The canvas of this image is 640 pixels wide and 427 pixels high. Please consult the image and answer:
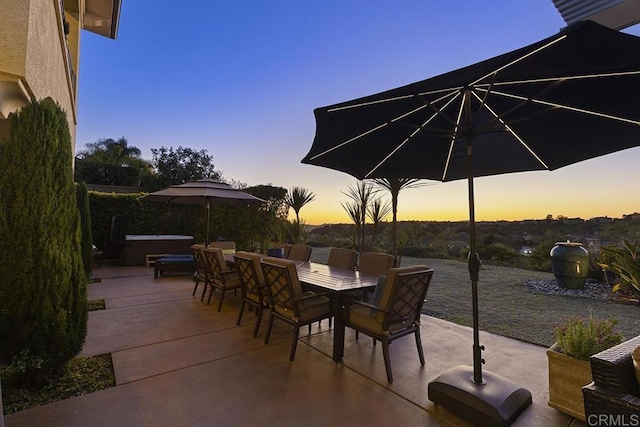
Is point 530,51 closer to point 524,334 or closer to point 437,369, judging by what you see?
point 437,369

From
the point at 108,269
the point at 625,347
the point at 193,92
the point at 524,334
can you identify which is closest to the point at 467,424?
the point at 625,347

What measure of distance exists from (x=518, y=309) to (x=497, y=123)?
3608 mm

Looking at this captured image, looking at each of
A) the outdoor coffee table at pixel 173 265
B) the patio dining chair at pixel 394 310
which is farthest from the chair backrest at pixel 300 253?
the outdoor coffee table at pixel 173 265

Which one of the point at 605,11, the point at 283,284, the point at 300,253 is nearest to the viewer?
the point at 283,284

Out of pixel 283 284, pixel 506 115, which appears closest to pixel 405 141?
pixel 506 115

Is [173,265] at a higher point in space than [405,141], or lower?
lower

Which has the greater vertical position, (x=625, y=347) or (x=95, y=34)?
(x=95, y=34)

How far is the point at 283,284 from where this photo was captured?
3055mm

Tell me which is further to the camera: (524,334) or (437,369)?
(524,334)

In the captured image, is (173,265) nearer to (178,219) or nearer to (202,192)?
(202,192)

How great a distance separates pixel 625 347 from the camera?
156cm

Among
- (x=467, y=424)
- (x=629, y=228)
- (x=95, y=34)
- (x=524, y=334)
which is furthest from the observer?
(x=95, y=34)

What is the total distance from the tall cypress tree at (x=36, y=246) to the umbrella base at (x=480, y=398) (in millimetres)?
3057

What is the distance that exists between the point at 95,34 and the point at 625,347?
11.7 m
